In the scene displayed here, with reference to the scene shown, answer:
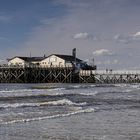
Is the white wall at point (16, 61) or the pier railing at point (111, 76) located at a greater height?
the white wall at point (16, 61)

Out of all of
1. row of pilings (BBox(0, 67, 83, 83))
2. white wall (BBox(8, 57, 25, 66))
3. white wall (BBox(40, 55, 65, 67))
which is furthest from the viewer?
white wall (BBox(8, 57, 25, 66))

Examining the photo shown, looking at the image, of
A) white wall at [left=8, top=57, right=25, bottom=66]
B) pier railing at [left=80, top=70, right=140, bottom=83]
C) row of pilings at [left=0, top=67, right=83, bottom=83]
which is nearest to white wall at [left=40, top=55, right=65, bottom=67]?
white wall at [left=8, top=57, right=25, bottom=66]

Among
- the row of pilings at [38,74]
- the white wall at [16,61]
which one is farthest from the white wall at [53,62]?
the row of pilings at [38,74]

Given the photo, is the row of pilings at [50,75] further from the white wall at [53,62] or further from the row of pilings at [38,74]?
the white wall at [53,62]

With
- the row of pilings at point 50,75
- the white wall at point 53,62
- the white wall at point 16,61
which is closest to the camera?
the row of pilings at point 50,75

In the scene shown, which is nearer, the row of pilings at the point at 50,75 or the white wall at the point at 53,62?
the row of pilings at the point at 50,75

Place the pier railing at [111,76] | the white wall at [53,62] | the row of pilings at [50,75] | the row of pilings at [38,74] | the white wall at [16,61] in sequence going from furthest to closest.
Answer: the white wall at [16,61] < the white wall at [53,62] < the pier railing at [111,76] < the row of pilings at [50,75] < the row of pilings at [38,74]

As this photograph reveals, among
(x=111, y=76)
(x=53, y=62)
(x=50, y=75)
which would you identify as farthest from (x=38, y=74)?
(x=111, y=76)

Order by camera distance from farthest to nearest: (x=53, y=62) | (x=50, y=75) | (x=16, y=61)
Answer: (x=16, y=61) → (x=53, y=62) → (x=50, y=75)

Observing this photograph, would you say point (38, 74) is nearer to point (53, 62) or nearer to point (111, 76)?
point (53, 62)

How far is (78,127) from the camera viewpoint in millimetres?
18062

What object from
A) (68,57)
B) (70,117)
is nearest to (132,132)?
(70,117)

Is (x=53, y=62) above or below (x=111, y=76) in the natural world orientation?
above

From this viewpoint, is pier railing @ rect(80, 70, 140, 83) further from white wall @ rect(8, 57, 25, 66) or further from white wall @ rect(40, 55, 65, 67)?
white wall @ rect(8, 57, 25, 66)
